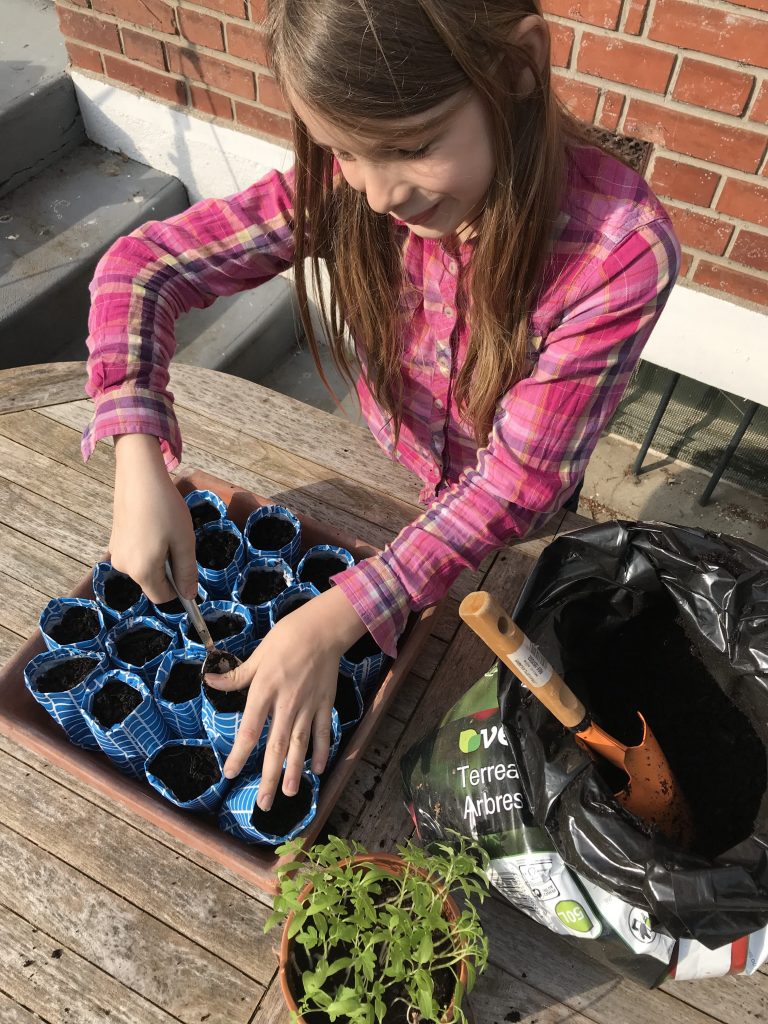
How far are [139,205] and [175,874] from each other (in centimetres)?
205

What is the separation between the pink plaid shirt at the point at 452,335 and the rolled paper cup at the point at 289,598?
0.09 meters

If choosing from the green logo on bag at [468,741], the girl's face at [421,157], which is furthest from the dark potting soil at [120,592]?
the girl's face at [421,157]

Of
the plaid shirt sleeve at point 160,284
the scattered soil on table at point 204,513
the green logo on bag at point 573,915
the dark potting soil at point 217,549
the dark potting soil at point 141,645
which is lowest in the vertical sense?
the dark potting soil at point 141,645

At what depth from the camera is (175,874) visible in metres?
0.90

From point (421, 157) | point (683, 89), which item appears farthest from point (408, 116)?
point (683, 89)

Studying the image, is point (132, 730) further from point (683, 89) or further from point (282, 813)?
point (683, 89)

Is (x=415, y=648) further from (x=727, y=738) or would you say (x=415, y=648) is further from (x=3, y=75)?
(x=3, y=75)

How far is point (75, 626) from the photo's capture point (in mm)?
1022

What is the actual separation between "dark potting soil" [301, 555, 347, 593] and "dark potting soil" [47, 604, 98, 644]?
10.8 inches

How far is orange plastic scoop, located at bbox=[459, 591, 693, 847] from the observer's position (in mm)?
682

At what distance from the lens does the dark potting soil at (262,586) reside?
1060mm

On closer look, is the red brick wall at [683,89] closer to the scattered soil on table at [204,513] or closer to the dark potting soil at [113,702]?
the scattered soil on table at [204,513]

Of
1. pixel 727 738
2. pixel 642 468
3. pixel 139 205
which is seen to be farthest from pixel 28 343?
pixel 727 738

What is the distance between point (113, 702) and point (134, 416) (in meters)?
0.37
